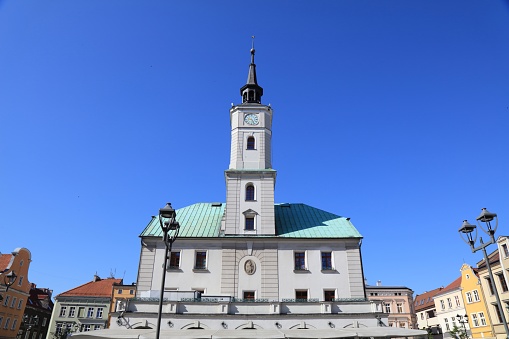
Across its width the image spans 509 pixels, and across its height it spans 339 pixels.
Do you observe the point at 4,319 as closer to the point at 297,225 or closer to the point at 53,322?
the point at 53,322

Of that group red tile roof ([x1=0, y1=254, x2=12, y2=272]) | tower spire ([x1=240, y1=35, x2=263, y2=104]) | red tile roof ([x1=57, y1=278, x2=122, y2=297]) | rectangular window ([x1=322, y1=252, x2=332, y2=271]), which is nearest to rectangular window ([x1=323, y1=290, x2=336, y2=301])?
rectangular window ([x1=322, y1=252, x2=332, y2=271])

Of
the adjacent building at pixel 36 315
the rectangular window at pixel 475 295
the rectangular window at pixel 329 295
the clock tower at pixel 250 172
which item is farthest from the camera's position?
the adjacent building at pixel 36 315

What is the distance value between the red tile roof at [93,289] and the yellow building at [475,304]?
2229 inches

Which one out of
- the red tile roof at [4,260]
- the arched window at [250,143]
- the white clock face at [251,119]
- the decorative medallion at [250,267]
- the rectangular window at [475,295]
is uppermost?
the white clock face at [251,119]

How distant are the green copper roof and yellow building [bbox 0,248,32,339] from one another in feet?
94.0

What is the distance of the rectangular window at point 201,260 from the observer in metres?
28.7

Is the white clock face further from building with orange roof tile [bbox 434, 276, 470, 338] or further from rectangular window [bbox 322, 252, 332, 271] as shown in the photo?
building with orange roof tile [bbox 434, 276, 470, 338]

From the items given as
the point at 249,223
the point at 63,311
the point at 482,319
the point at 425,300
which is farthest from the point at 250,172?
the point at 425,300

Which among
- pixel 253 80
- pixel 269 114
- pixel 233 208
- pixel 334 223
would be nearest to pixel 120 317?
pixel 233 208

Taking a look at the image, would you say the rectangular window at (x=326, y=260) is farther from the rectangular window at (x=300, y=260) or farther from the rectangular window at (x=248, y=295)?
the rectangular window at (x=248, y=295)

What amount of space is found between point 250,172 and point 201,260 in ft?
29.4

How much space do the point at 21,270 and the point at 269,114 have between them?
4288 centimetres

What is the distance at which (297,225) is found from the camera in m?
31.7

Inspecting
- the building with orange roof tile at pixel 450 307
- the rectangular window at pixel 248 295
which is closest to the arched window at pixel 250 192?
the rectangular window at pixel 248 295
